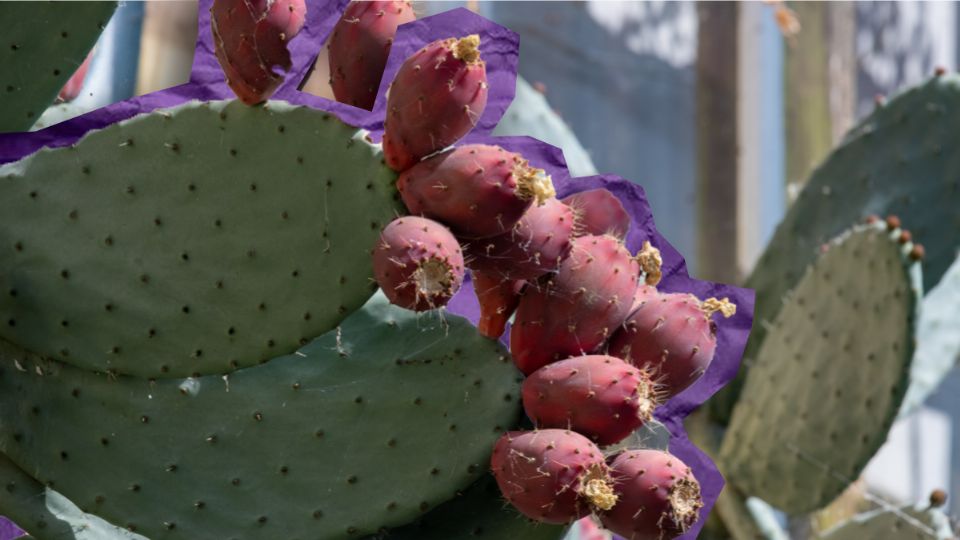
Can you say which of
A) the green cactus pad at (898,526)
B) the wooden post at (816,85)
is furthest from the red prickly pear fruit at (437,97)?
the wooden post at (816,85)

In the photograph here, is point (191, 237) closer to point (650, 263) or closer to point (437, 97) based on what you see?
point (437, 97)

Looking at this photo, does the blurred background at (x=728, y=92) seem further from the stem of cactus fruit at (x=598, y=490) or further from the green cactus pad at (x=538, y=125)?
the stem of cactus fruit at (x=598, y=490)

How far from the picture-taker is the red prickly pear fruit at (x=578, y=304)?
1.15m

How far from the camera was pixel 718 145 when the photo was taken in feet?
12.8

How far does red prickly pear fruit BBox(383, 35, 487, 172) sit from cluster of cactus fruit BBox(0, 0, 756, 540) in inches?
0.4

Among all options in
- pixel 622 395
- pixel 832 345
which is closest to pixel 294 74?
pixel 622 395

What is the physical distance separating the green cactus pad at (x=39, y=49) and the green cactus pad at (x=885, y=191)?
1600mm

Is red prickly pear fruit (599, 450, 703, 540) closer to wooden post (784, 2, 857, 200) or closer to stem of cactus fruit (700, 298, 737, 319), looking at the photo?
stem of cactus fruit (700, 298, 737, 319)

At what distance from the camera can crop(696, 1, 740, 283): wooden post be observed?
3.83 meters

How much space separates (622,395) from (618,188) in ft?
1.09

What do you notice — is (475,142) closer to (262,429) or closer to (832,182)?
(262,429)

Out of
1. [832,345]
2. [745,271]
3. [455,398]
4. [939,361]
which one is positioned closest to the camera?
[455,398]

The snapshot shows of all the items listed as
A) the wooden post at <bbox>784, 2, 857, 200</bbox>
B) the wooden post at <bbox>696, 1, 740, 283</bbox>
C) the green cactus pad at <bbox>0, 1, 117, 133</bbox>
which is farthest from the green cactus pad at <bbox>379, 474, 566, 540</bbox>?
the wooden post at <bbox>784, 2, 857, 200</bbox>

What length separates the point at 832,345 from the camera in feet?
7.90
